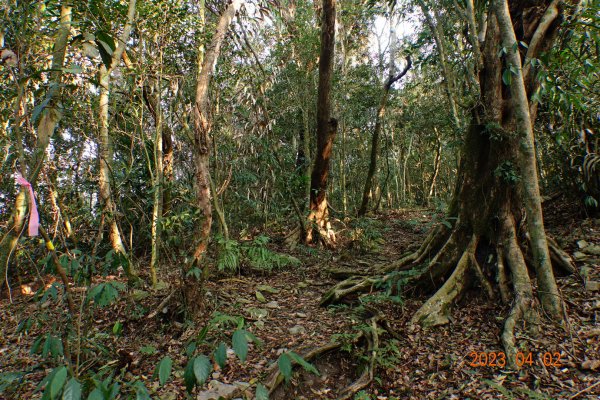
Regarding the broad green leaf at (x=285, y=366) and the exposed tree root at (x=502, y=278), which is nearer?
the broad green leaf at (x=285, y=366)

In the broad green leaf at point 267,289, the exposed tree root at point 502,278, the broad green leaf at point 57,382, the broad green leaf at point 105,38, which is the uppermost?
the broad green leaf at point 105,38

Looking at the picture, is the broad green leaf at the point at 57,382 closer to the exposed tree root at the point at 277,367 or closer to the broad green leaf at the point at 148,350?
the exposed tree root at the point at 277,367

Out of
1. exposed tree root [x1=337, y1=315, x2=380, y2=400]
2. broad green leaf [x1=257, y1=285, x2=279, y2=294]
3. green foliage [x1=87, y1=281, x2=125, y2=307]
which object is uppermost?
green foliage [x1=87, y1=281, x2=125, y2=307]

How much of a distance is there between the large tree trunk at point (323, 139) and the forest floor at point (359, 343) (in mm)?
2798

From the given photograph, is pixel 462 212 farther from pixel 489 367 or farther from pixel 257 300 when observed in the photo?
pixel 257 300

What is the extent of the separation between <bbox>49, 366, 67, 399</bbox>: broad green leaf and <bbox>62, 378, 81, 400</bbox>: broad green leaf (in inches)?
0.9

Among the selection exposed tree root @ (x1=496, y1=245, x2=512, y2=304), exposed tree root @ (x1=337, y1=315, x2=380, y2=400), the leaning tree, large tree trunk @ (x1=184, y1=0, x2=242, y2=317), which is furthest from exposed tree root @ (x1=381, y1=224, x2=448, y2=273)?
large tree trunk @ (x1=184, y1=0, x2=242, y2=317)

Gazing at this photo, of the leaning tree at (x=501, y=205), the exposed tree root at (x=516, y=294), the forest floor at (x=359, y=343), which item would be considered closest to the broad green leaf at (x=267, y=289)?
the forest floor at (x=359, y=343)

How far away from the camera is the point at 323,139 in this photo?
8312 millimetres

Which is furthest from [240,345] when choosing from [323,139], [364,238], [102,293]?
[323,139]

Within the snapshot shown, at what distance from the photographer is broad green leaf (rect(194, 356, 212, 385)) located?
1.38m

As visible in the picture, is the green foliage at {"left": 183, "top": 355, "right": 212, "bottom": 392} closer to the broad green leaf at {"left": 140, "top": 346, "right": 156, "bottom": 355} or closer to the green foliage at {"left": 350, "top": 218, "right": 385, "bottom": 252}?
the broad green leaf at {"left": 140, "top": 346, "right": 156, "bottom": 355}
